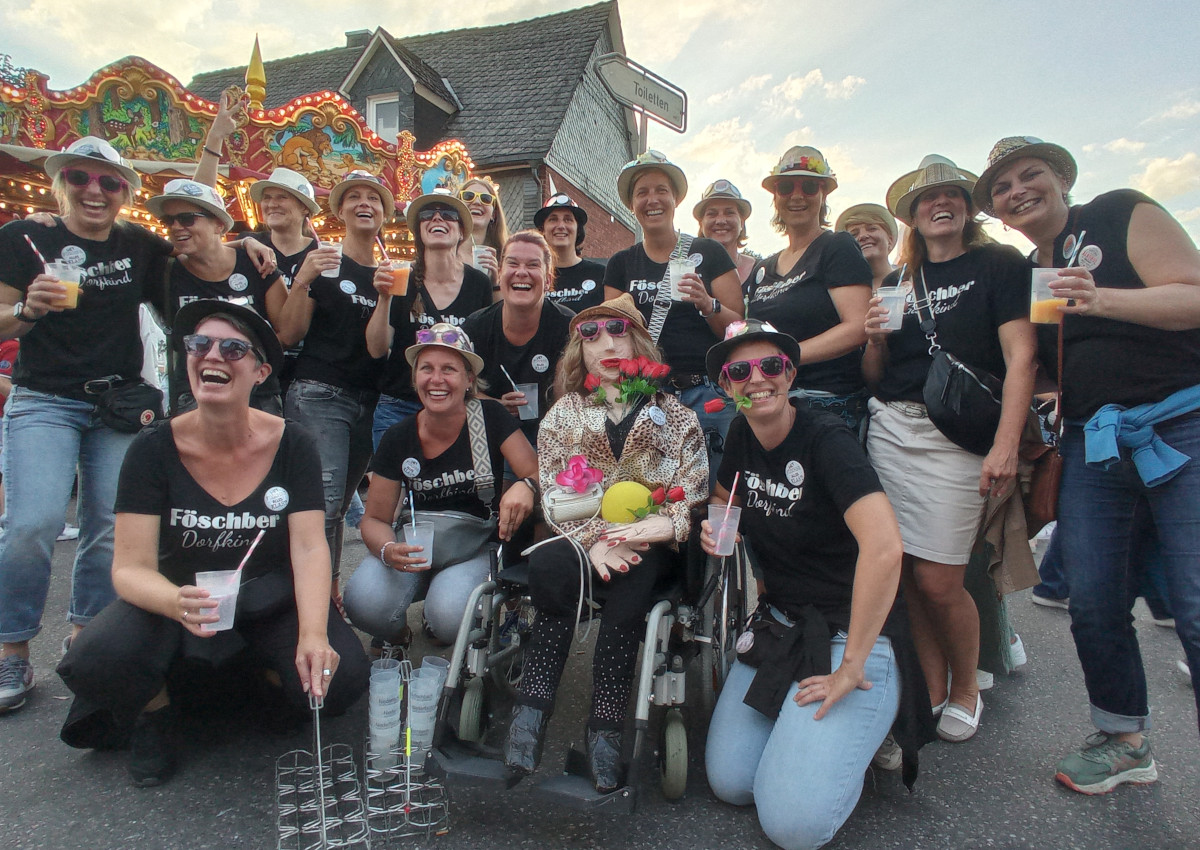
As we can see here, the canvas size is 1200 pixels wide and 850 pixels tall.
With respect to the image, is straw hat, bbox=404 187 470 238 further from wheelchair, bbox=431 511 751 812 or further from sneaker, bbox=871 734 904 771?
sneaker, bbox=871 734 904 771

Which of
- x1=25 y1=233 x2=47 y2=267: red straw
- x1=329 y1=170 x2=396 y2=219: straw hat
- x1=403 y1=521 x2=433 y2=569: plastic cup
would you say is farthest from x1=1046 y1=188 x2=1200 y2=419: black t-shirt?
x1=25 y1=233 x2=47 y2=267: red straw

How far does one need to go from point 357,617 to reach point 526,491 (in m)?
0.97

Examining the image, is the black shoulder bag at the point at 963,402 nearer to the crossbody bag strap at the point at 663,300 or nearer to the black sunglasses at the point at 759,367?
the black sunglasses at the point at 759,367

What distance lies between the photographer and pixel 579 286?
15.1 feet

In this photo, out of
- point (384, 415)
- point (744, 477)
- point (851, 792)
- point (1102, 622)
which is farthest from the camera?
point (384, 415)

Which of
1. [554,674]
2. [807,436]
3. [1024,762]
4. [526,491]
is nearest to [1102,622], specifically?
[1024,762]

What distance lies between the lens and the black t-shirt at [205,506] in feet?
8.42

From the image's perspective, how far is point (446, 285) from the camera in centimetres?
406

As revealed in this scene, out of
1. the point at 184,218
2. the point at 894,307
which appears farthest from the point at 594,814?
the point at 184,218

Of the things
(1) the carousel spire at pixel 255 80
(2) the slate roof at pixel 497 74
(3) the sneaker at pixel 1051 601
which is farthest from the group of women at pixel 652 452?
(2) the slate roof at pixel 497 74

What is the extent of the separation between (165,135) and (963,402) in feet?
32.0

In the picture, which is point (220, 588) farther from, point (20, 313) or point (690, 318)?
point (690, 318)

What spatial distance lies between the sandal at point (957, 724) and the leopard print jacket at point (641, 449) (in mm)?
1445

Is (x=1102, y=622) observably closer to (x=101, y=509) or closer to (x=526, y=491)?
(x=526, y=491)
